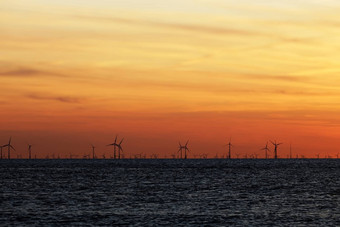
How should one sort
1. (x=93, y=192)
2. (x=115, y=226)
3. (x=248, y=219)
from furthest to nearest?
(x=93, y=192) → (x=248, y=219) → (x=115, y=226)

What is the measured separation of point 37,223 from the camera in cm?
8244

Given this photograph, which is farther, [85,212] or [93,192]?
[93,192]

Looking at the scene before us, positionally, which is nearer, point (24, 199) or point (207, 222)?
point (207, 222)

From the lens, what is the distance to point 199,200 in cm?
11731

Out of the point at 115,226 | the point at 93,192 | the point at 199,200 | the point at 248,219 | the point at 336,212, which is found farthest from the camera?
the point at 93,192

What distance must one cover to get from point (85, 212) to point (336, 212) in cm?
3608

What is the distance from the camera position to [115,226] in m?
79.6

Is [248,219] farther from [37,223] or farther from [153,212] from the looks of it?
[37,223]

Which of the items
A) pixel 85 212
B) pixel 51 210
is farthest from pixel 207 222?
pixel 51 210

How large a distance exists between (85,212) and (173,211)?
42.5ft

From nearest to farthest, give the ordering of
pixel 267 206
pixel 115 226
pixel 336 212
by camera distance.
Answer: pixel 115 226
pixel 336 212
pixel 267 206

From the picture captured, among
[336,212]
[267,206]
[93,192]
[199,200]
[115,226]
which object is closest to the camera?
[115,226]

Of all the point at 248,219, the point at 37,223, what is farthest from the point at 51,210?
the point at 248,219

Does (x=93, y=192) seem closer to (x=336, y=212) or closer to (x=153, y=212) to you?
(x=153, y=212)
